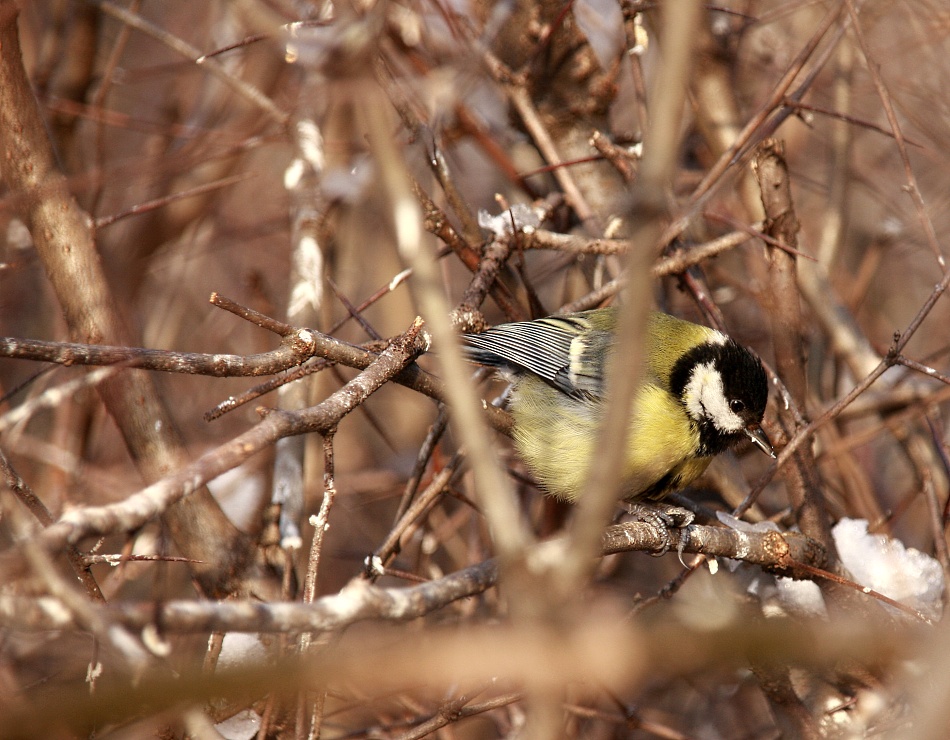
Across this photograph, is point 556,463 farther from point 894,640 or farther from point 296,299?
point 894,640

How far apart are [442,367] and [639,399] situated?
1.83 meters

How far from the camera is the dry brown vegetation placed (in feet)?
3.67

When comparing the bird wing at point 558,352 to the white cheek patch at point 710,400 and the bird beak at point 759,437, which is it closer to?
the white cheek patch at point 710,400

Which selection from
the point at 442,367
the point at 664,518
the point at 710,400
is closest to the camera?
the point at 442,367

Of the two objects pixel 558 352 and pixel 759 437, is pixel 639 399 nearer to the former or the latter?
pixel 558 352

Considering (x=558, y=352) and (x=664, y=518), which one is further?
(x=558, y=352)

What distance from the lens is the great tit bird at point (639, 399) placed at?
2.88 metres

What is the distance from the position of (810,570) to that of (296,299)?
6.51ft

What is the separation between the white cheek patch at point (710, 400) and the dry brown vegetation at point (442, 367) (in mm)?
184

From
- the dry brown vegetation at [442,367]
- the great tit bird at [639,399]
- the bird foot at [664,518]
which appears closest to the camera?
the dry brown vegetation at [442,367]

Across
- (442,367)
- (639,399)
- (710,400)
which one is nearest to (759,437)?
(710,400)

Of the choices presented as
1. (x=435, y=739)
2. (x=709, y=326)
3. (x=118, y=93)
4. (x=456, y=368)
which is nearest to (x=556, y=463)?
(x=709, y=326)

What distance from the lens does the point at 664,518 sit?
269 centimetres

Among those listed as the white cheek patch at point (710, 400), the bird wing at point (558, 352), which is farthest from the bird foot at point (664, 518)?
the bird wing at point (558, 352)
